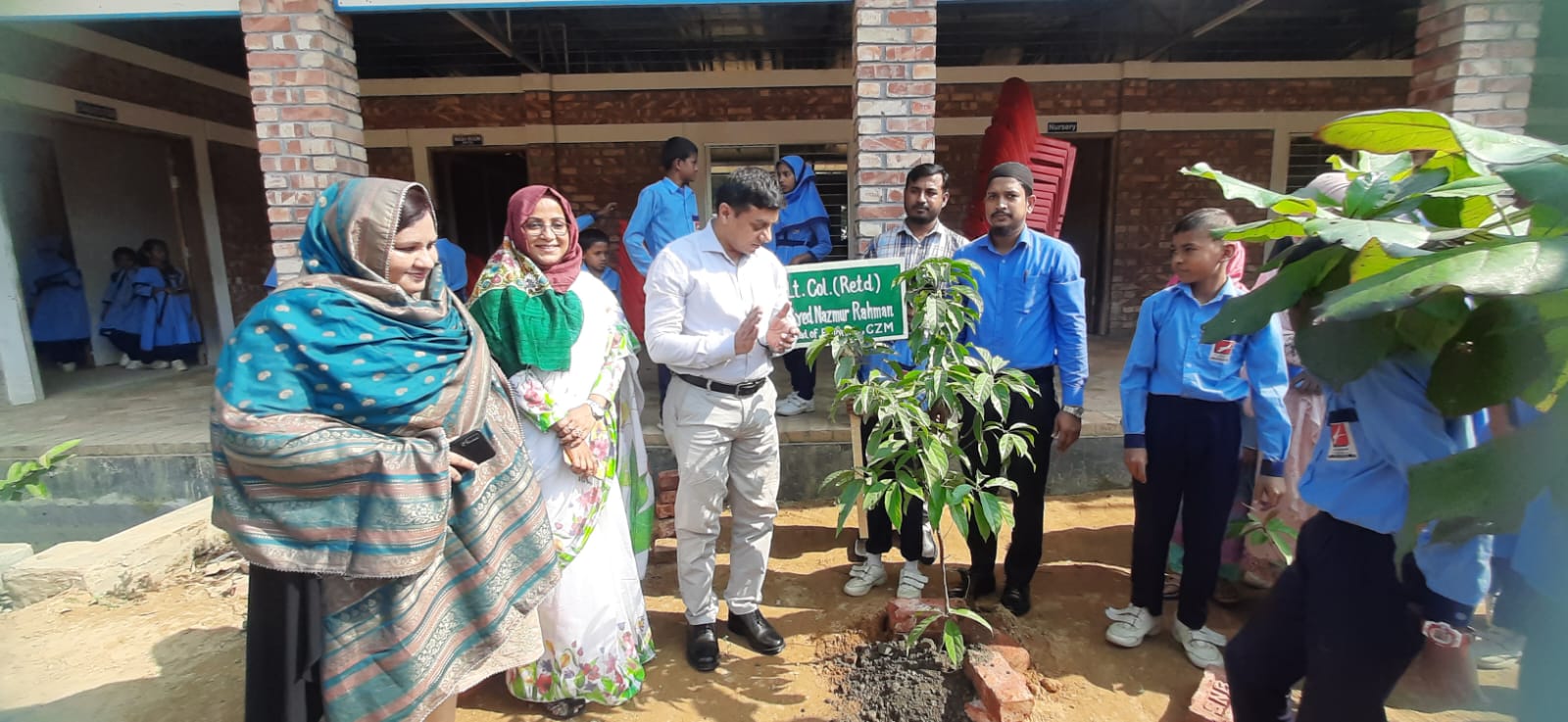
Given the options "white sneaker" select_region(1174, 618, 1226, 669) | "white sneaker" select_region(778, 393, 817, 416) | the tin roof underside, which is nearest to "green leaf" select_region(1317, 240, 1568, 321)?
"white sneaker" select_region(1174, 618, 1226, 669)

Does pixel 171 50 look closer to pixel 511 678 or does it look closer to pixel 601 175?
pixel 601 175

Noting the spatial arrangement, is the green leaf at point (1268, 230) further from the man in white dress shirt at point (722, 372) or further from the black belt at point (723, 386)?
the black belt at point (723, 386)

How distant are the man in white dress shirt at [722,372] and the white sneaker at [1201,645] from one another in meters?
1.47

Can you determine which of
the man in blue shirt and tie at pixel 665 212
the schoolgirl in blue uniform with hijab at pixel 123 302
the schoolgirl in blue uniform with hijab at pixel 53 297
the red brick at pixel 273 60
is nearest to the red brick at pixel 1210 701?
the man in blue shirt and tie at pixel 665 212

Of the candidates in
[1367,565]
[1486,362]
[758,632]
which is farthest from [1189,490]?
[1486,362]

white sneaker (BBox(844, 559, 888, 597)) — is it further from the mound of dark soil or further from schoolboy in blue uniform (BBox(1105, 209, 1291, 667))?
schoolboy in blue uniform (BBox(1105, 209, 1291, 667))

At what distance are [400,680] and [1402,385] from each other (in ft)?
7.11

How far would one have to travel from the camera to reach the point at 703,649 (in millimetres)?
2605

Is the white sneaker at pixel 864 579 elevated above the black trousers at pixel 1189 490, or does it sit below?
below

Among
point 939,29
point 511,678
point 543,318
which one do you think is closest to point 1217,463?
point 543,318

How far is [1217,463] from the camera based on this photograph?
2.48 metres

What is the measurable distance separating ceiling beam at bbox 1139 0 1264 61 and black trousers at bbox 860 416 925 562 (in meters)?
5.09

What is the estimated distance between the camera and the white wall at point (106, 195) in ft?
23.4

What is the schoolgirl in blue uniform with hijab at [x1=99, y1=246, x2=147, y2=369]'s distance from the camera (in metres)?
7.14
